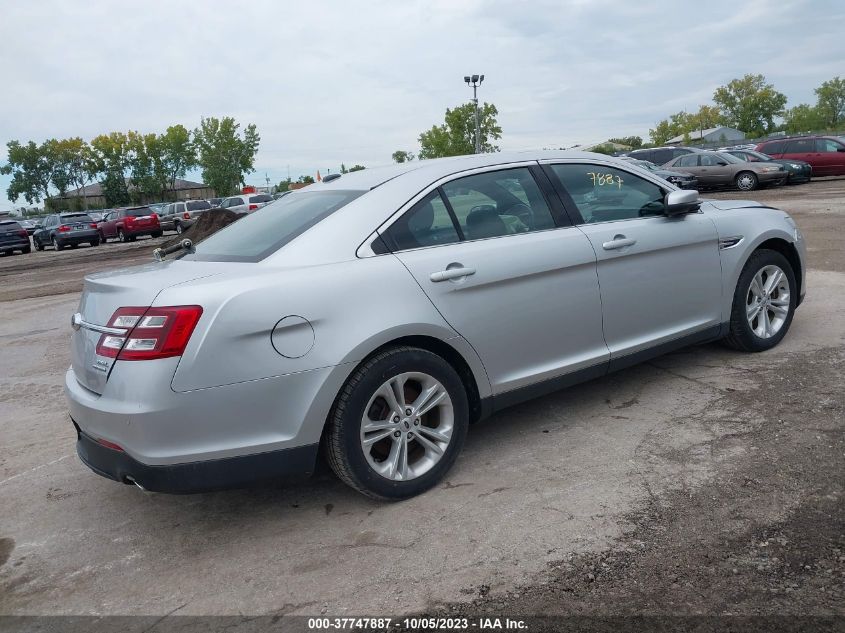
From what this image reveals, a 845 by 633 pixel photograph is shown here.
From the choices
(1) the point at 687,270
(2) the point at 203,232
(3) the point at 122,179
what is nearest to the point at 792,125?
(3) the point at 122,179

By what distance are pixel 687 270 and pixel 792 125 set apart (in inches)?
4828

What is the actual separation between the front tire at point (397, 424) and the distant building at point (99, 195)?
98436 millimetres

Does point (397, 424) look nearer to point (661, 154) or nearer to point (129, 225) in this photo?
point (661, 154)

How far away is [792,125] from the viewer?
366ft

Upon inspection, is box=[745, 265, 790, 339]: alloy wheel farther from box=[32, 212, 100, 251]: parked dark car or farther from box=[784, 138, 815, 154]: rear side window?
box=[32, 212, 100, 251]: parked dark car

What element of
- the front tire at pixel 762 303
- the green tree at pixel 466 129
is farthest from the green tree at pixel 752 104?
the front tire at pixel 762 303

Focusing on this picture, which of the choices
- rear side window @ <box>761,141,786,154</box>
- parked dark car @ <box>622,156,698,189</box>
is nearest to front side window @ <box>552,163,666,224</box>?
parked dark car @ <box>622,156,698,189</box>

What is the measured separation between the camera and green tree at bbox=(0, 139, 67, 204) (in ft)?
375

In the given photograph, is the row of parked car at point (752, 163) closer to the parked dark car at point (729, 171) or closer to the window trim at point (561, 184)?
the parked dark car at point (729, 171)

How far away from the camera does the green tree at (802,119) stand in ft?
362

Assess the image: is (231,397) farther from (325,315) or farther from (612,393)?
(612,393)

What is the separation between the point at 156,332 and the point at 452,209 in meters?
1.65

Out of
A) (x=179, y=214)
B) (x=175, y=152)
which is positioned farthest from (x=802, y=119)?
(x=179, y=214)

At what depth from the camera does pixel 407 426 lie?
357cm
